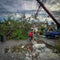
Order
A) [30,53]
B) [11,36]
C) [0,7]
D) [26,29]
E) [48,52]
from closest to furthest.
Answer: [30,53]
[48,52]
[11,36]
[26,29]
[0,7]

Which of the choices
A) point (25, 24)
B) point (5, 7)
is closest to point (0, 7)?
point (5, 7)

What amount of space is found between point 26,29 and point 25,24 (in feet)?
1.34

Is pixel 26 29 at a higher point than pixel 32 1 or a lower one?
lower

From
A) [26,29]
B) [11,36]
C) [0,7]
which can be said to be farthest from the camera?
[0,7]

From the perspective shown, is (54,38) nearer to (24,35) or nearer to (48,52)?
(24,35)

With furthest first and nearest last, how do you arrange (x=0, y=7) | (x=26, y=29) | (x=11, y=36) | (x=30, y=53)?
(x=0, y=7) < (x=26, y=29) < (x=11, y=36) < (x=30, y=53)

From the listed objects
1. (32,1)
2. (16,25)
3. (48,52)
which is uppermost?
(32,1)

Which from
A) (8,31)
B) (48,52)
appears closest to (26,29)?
(8,31)

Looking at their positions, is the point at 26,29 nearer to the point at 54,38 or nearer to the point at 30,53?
the point at 54,38

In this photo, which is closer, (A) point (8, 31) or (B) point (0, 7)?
(A) point (8, 31)

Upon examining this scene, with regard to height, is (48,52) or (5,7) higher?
(5,7)

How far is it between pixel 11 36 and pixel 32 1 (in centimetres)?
1619

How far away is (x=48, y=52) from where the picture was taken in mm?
11930

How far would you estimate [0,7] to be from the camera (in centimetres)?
3017
